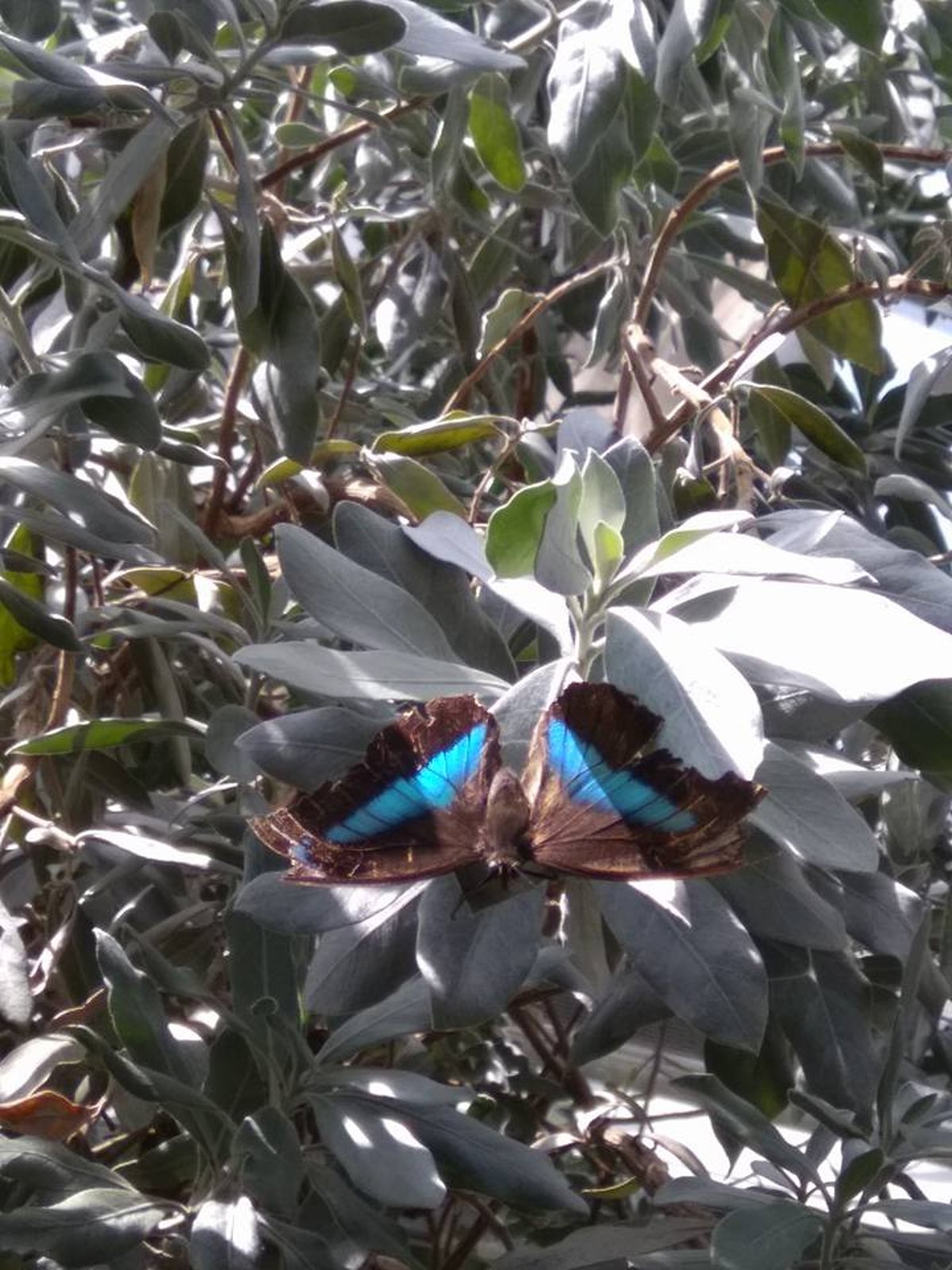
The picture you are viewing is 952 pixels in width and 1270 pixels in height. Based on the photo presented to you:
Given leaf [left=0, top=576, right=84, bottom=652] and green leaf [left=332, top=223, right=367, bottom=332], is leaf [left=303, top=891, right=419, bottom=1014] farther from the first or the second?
green leaf [left=332, top=223, right=367, bottom=332]

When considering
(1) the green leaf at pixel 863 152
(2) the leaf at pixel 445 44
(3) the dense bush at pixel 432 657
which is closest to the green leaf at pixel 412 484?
(3) the dense bush at pixel 432 657

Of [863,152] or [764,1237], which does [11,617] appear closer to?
[764,1237]

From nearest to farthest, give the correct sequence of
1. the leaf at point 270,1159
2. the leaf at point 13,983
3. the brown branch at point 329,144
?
the leaf at point 270,1159
the leaf at point 13,983
the brown branch at point 329,144

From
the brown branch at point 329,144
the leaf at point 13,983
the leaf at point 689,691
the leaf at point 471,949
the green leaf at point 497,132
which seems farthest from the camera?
the green leaf at point 497,132

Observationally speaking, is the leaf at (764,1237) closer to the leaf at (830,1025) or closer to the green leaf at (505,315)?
the leaf at (830,1025)

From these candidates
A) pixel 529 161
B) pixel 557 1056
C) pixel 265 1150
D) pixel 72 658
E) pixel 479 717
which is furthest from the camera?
pixel 529 161

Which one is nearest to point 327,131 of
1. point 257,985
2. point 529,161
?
point 529,161

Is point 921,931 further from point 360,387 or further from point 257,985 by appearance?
point 360,387
